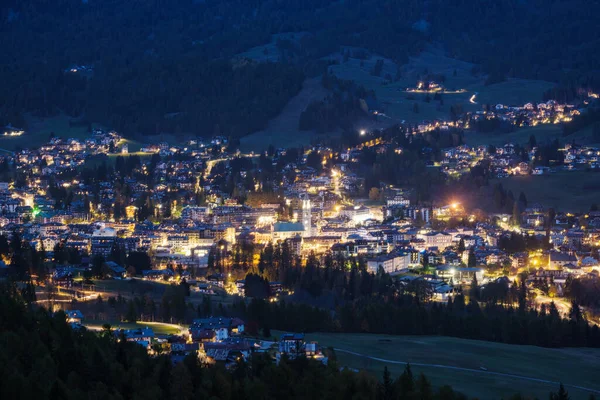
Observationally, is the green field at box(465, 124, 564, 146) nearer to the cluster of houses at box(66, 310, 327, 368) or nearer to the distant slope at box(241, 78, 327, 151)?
the distant slope at box(241, 78, 327, 151)

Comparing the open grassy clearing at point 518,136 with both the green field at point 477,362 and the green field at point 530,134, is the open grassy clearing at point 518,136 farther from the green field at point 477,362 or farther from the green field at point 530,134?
the green field at point 477,362

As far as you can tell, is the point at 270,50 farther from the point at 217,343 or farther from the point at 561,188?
the point at 217,343

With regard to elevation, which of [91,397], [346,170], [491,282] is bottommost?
[91,397]

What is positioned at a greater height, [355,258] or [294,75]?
[294,75]

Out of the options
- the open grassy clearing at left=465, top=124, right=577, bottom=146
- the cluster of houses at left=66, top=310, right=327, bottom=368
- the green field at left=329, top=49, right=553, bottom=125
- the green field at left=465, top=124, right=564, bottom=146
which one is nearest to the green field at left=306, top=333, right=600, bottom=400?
the cluster of houses at left=66, top=310, right=327, bottom=368

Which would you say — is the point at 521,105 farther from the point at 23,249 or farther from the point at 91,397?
the point at 91,397

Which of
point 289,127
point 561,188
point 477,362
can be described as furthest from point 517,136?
point 477,362

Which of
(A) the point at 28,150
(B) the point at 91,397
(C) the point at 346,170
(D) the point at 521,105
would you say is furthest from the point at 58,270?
(D) the point at 521,105
